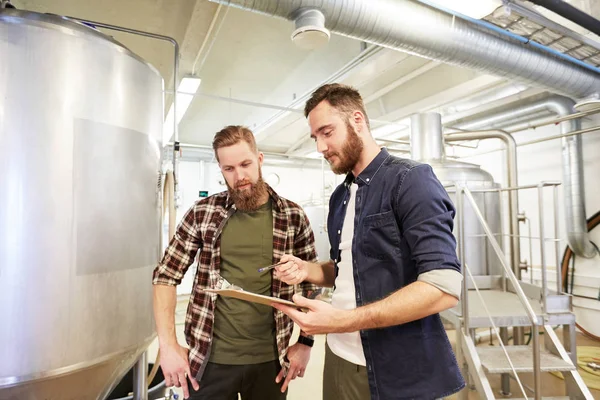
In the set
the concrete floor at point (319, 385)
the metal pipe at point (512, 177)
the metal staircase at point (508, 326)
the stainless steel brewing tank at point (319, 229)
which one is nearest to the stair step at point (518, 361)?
the metal staircase at point (508, 326)

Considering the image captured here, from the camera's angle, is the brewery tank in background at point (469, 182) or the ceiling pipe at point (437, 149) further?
the ceiling pipe at point (437, 149)

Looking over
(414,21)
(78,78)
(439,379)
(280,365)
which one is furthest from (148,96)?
(414,21)

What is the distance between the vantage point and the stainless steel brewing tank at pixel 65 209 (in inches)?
44.6

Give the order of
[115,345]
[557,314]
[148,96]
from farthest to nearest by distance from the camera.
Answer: [557,314] → [148,96] → [115,345]

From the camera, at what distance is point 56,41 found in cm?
121

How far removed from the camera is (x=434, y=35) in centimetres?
236

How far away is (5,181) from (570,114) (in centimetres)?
511

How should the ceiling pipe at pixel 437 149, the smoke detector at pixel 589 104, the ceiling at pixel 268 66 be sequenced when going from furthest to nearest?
the ceiling pipe at pixel 437 149, the smoke detector at pixel 589 104, the ceiling at pixel 268 66

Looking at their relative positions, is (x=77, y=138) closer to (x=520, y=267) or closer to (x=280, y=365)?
(x=280, y=365)

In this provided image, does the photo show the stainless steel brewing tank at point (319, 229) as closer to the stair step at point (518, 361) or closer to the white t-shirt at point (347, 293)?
the stair step at point (518, 361)

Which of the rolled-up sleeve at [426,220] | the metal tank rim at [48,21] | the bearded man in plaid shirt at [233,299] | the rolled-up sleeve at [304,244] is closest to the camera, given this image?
the rolled-up sleeve at [426,220]

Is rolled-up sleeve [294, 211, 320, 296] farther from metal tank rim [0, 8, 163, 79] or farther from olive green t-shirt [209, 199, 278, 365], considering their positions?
metal tank rim [0, 8, 163, 79]

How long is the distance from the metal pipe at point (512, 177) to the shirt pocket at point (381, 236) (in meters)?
3.19

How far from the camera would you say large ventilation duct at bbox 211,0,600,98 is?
2.09m
